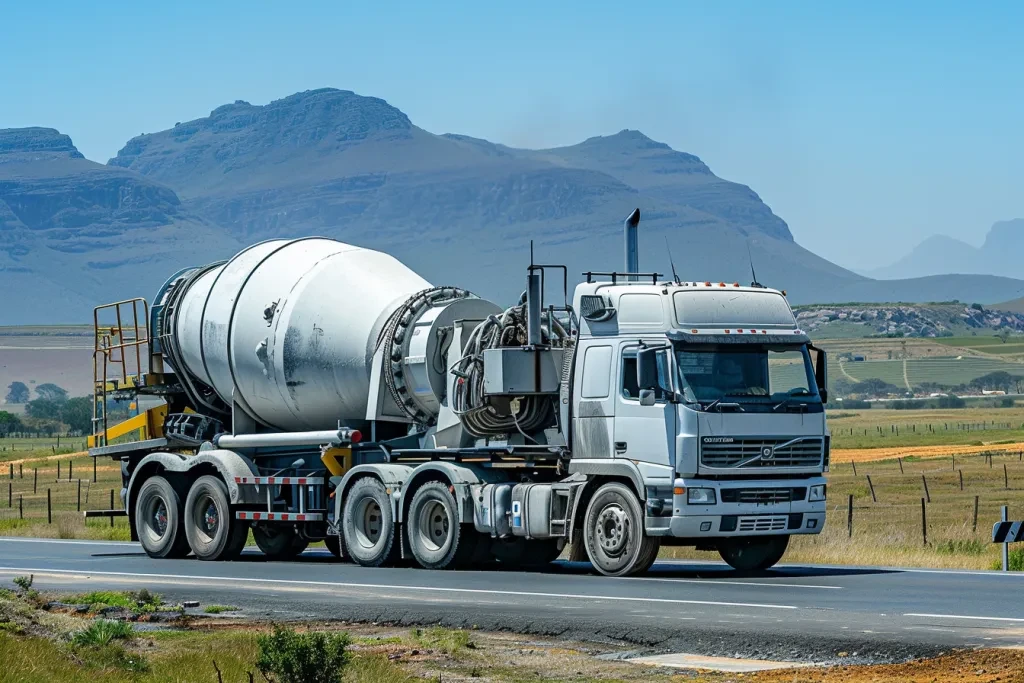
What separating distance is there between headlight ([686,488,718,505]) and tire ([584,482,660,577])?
0.69 metres

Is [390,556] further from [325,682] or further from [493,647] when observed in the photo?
[325,682]

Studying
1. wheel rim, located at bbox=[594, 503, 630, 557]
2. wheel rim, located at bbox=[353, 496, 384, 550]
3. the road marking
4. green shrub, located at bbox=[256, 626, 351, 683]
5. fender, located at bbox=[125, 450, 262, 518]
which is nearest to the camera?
green shrub, located at bbox=[256, 626, 351, 683]

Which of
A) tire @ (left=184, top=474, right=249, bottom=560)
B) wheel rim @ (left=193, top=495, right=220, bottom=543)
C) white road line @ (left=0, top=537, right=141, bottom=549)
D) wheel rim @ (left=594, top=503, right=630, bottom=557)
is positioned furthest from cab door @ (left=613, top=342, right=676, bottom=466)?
white road line @ (left=0, top=537, right=141, bottom=549)

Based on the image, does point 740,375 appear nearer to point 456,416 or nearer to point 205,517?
point 456,416

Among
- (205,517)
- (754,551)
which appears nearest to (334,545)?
(205,517)

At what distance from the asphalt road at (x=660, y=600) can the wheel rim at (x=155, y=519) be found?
1793 mm

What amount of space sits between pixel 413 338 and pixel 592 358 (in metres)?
3.68

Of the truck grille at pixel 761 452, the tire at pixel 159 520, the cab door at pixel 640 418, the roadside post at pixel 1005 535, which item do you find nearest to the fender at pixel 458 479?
the cab door at pixel 640 418

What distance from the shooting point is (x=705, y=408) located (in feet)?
62.8

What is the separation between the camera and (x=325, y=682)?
425 inches

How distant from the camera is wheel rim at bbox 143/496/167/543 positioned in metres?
26.4

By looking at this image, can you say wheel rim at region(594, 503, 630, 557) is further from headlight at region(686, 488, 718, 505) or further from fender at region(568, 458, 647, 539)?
Result: headlight at region(686, 488, 718, 505)

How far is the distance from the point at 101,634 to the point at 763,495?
861 cm

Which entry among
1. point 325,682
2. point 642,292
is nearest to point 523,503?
point 642,292
